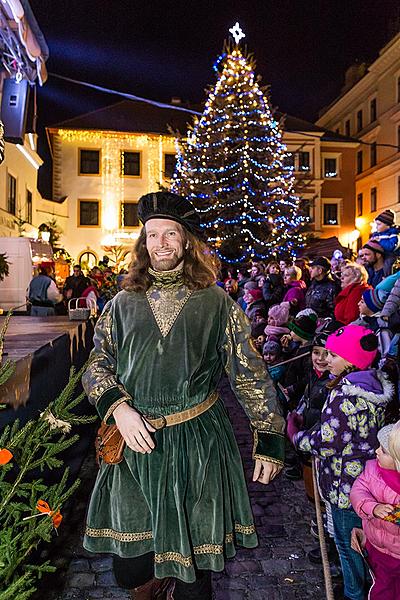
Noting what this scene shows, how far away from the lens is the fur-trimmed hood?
10.5 feet

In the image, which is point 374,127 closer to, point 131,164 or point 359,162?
point 359,162

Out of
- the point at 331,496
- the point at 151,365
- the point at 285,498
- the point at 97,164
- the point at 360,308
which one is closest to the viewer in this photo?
the point at 151,365

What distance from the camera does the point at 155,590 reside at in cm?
266

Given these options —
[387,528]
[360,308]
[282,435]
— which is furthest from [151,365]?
[360,308]

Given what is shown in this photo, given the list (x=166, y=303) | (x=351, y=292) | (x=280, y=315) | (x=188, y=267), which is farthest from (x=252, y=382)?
(x=280, y=315)

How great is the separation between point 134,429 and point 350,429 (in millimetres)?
1506

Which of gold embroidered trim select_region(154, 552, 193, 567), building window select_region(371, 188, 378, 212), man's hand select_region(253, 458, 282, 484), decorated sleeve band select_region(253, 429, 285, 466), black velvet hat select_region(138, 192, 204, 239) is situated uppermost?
building window select_region(371, 188, 378, 212)

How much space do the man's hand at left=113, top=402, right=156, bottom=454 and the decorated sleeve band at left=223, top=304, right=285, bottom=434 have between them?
1.69 feet

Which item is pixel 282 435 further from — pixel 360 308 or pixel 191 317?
pixel 360 308

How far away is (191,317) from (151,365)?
308mm


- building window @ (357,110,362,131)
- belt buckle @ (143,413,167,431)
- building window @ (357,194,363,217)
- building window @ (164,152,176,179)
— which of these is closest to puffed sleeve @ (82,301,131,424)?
belt buckle @ (143,413,167,431)

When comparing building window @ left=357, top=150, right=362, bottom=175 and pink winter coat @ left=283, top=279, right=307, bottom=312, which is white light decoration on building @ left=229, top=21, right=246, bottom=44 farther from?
building window @ left=357, top=150, right=362, bottom=175

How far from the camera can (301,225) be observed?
18.0 metres

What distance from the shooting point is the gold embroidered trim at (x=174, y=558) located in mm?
2338
